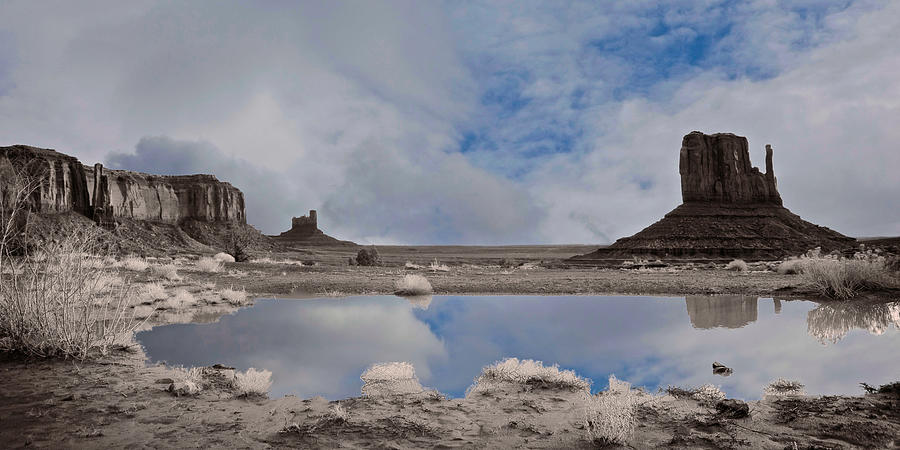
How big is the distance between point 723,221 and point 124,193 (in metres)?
82.8

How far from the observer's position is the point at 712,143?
74.6 metres

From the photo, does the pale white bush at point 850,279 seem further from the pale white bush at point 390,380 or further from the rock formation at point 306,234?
the rock formation at point 306,234

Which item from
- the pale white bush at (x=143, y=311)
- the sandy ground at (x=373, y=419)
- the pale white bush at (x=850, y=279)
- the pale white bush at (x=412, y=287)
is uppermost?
the pale white bush at (x=850, y=279)

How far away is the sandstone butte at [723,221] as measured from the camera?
5153cm

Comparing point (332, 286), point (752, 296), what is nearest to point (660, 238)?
point (752, 296)

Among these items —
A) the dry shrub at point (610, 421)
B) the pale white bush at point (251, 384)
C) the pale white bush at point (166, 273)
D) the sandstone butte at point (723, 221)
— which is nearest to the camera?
the dry shrub at point (610, 421)

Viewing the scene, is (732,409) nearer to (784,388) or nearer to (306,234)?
(784,388)

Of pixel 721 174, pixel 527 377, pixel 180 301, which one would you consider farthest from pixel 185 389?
pixel 721 174

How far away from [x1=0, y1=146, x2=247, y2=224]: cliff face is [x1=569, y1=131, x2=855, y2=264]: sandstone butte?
55085mm

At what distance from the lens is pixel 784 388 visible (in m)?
6.19

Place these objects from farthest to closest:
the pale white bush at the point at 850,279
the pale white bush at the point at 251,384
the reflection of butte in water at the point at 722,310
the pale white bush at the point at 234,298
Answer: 1. the pale white bush at the point at 850,279
2. the pale white bush at the point at 234,298
3. the reflection of butte in water at the point at 722,310
4. the pale white bush at the point at 251,384

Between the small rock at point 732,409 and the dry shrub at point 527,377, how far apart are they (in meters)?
1.49

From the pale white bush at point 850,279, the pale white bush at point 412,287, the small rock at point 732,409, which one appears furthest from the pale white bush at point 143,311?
the pale white bush at point 850,279

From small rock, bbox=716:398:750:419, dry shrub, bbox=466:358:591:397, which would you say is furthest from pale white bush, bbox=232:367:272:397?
small rock, bbox=716:398:750:419
